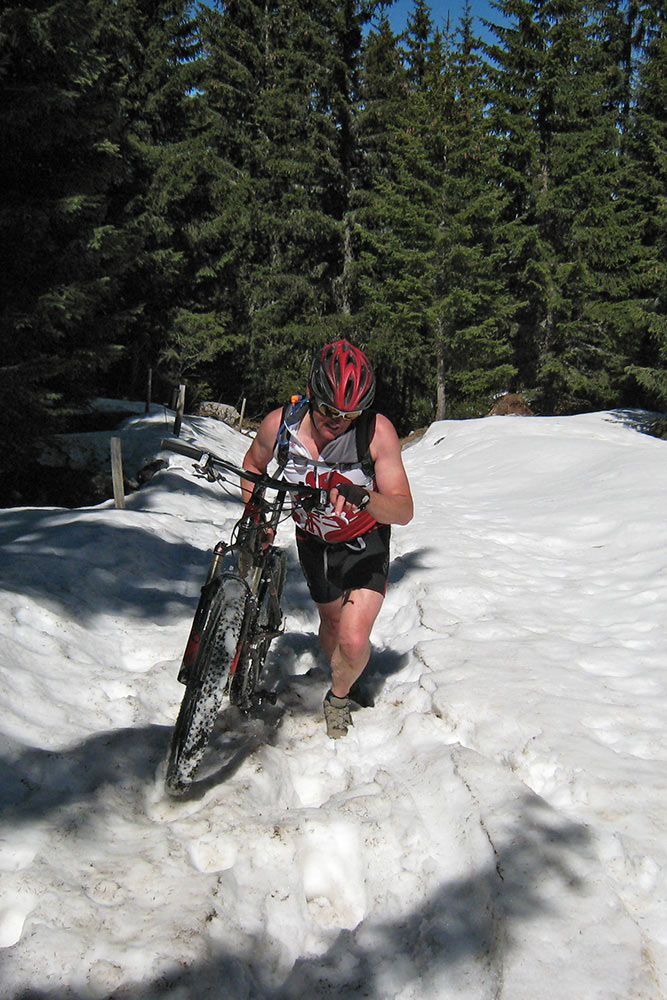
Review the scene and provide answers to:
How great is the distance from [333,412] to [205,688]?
4.80 ft

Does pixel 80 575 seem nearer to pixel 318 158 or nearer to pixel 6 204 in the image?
pixel 6 204

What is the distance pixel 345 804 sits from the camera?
122 inches

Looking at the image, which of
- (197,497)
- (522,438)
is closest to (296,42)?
(522,438)

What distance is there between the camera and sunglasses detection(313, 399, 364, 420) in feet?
11.1

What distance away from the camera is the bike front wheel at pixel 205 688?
9.66 ft

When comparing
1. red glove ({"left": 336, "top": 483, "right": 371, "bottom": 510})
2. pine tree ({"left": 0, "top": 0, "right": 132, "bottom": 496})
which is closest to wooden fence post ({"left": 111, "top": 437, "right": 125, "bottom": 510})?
pine tree ({"left": 0, "top": 0, "right": 132, "bottom": 496})

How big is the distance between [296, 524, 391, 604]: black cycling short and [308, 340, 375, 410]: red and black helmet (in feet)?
2.66

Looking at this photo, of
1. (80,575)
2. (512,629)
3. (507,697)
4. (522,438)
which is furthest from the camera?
(522,438)

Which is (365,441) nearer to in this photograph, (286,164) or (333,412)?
(333,412)

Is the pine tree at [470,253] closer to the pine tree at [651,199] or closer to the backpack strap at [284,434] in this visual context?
the pine tree at [651,199]

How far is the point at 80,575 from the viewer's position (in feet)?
18.8

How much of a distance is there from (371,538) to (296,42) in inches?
1095

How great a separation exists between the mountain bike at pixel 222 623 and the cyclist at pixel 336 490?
263 millimetres

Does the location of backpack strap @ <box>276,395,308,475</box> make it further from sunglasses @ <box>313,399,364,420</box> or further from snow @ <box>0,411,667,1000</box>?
snow @ <box>0,411,667,1000</box>
